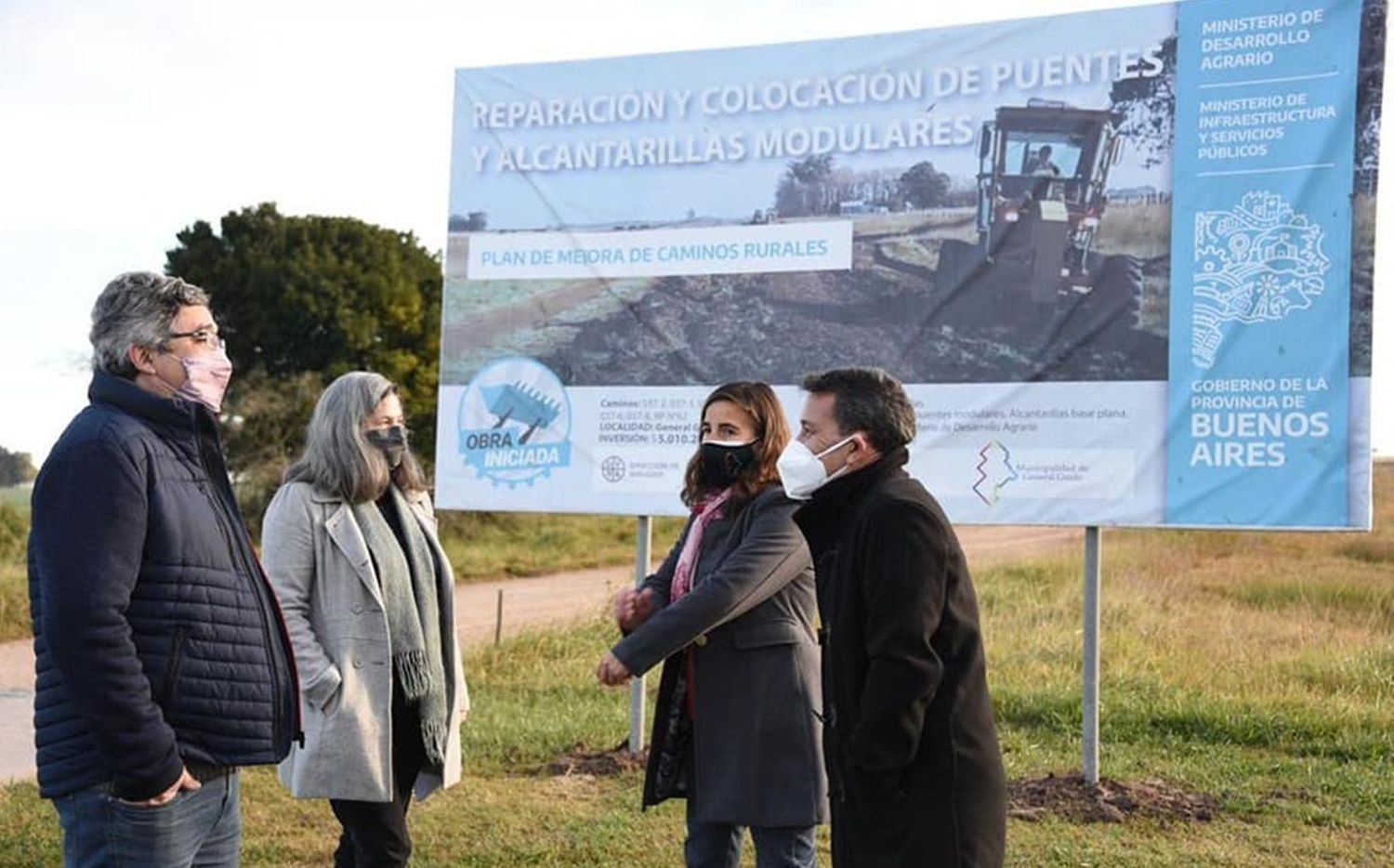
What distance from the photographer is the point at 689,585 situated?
475cm

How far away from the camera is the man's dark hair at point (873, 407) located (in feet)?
12.3

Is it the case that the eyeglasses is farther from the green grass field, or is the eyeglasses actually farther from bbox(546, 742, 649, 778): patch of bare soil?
bbox(546, 742, 649, 778): patch of bare soil

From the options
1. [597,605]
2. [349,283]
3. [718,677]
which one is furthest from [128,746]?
[349,283]

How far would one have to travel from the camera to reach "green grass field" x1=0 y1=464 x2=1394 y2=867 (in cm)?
646

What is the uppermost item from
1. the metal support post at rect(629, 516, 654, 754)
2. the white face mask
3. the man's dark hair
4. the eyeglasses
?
the eyeglasses

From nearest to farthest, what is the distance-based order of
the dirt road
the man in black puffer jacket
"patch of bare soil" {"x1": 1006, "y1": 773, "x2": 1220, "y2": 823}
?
1. the man in black puffer jacket
2. "patch of bare soil" {"x1": 1006, "y1": 773, "x2": 1220, "y2": 823}
3. the dirt road

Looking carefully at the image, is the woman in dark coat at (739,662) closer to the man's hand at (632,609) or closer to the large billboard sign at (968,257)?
the man's hand at (632,609)

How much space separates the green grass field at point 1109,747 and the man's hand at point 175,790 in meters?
3.27

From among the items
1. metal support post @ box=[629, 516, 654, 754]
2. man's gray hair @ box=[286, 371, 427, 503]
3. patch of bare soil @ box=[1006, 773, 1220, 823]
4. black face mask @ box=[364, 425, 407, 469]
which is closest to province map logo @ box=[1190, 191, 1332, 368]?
patch of bare soil @ box=[1006, 773, 1220, 823]

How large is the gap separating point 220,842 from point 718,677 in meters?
1.57

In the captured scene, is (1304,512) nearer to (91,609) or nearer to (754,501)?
(754,501)

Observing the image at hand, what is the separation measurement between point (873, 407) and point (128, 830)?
1.95 metres

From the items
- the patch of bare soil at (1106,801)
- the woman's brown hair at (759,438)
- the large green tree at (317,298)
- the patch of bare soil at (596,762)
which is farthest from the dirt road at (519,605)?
the large green tree at (317,298)

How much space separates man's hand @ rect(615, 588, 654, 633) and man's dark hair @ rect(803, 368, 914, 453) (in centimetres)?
125
